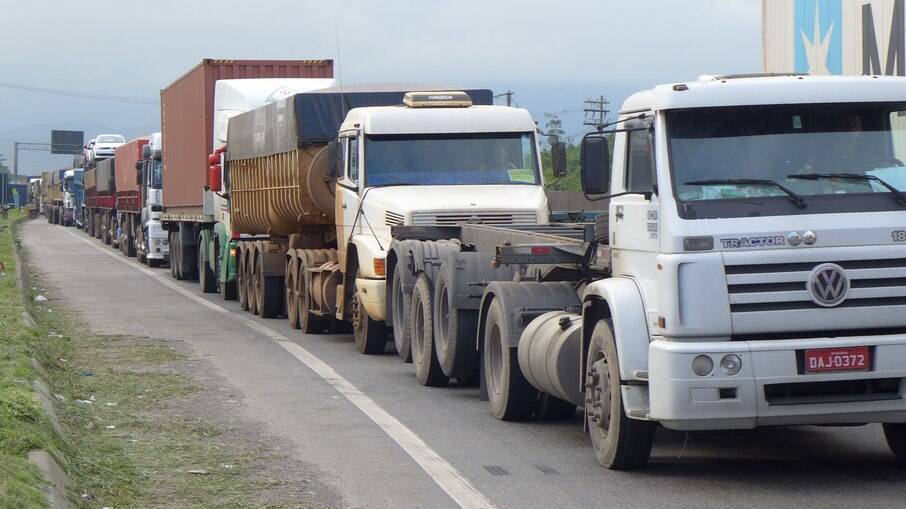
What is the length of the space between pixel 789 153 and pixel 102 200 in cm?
5272

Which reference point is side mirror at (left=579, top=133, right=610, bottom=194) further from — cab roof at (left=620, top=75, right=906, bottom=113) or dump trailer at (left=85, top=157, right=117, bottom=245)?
dump trailer at (left=85, top=157, right=117, bottom=245)

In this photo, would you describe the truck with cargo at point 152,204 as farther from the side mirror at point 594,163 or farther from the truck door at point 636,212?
the side mirror at point 594,163

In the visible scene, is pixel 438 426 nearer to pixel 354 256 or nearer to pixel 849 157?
pixel 849 157

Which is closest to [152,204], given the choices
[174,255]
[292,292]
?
[174,255]

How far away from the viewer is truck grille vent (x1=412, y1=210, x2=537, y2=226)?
15680 mm

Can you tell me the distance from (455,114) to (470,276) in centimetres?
430

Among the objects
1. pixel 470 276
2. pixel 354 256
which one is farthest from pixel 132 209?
pixel 470 276

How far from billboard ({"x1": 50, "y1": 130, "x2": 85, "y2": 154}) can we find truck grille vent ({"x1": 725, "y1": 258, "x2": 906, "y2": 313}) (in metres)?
159

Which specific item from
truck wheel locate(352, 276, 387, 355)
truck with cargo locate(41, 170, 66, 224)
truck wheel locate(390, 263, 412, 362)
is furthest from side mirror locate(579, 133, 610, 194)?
truck with cargo locate(41, 170, 66, 224)

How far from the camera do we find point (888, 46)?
662 inches

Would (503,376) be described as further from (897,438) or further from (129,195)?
(129,195)

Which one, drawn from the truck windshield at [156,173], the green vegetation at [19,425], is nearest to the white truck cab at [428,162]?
the green vegetation at [19,425]

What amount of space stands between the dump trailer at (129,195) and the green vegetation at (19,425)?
27.4 m

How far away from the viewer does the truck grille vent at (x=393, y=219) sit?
1580 cm
